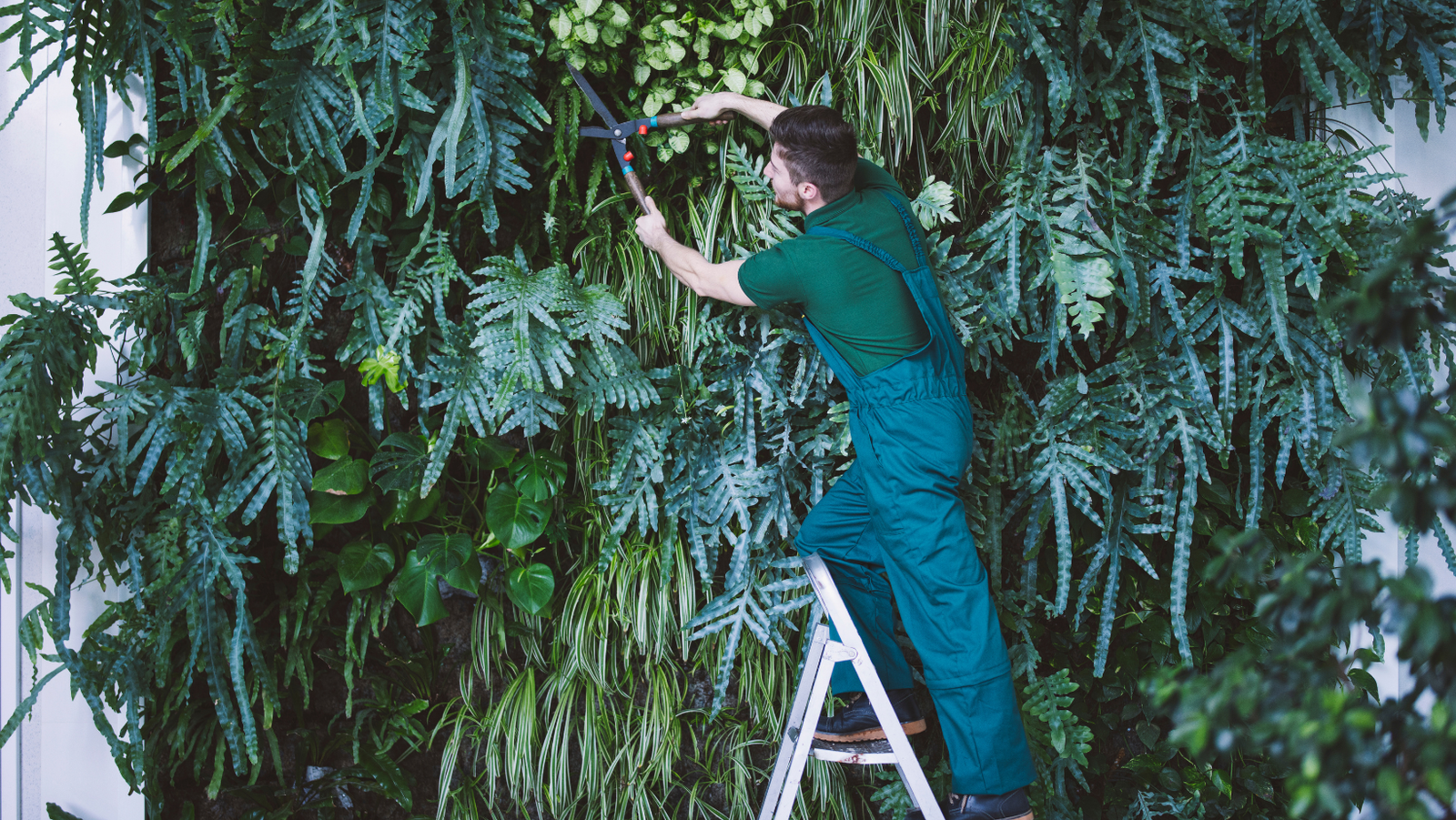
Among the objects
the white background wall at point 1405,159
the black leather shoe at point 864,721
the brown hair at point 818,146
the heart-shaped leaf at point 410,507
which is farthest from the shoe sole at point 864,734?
the white background wall at point 1405,159

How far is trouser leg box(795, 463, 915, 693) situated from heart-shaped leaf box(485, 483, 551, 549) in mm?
628

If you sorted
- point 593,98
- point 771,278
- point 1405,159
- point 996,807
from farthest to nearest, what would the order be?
1. point 1405,159
2. point 593,98
3. point 771,278
4. point 996,807

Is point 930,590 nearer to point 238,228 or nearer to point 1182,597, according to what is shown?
point 1182,597

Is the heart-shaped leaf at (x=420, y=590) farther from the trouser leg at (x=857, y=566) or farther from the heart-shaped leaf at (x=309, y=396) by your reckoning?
the trouser leg at (x=857, y=566)

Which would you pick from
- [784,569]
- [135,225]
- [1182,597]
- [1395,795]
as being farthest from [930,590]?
[135,225]

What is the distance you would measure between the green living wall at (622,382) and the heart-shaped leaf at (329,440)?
11 millimetres

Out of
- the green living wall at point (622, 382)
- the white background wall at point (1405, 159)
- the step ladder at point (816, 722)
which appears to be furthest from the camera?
the white background wall at point (1405, 159)

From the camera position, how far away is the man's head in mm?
1775

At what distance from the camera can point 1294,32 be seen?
2.03 metres

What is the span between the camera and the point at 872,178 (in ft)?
6.30

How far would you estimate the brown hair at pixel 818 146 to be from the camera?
1774mm

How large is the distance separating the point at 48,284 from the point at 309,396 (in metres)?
0.68

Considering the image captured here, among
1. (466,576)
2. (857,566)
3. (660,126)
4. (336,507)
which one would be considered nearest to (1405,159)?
(857,566)

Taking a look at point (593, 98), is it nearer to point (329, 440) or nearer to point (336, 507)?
point (329, 440)
